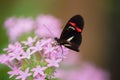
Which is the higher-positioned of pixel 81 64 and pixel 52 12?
pixel 52 12

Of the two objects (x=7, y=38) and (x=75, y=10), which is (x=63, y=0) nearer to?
(x=75, y=10)

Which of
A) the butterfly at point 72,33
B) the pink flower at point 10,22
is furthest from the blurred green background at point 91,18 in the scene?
the butterfly at point 72,33

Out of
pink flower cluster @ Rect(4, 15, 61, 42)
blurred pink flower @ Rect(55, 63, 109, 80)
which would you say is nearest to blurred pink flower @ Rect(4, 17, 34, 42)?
pink flower cluster @ Rect(4, 15, 61, 42)

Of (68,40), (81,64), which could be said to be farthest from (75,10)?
(68,40)

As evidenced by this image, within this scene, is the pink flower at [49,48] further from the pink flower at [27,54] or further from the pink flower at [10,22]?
the pink flower at [10,22]

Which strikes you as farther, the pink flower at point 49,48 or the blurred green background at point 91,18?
the blurred green background at point 91,18

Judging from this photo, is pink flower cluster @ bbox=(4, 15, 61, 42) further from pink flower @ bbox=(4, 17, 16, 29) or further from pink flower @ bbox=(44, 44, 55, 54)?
pink flower @ bbox=(44, 44, 55, 54)

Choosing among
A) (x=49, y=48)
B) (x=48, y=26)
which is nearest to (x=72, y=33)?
(x=49, y=48)
